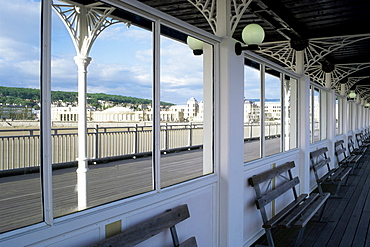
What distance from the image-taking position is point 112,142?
28.4 feet

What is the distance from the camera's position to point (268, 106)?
4527 mm

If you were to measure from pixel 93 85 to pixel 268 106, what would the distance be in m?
2.32

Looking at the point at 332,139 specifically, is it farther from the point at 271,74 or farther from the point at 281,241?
the point at 281,241

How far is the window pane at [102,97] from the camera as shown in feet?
9.56

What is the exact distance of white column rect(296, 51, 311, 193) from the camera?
5.59 meters

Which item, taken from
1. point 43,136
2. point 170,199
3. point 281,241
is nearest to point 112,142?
point 281,241

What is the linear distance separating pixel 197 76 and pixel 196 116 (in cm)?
39

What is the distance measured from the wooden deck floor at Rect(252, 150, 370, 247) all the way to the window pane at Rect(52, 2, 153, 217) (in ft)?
6.05

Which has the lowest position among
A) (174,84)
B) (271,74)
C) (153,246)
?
(153,246)

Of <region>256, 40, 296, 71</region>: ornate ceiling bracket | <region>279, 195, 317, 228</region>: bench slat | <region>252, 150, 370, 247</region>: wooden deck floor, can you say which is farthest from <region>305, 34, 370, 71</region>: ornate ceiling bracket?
<region>279, 195, 317, 228</region>: bench slat

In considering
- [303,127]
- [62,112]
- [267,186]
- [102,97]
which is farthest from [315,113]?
[62,112]

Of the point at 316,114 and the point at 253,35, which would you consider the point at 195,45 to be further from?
the point at 316,114

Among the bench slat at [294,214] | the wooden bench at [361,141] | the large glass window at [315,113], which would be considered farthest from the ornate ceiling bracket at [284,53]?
the wooden bench at [361,141]

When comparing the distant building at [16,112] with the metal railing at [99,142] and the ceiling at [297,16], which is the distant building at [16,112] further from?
the metal railing at [99,142]
